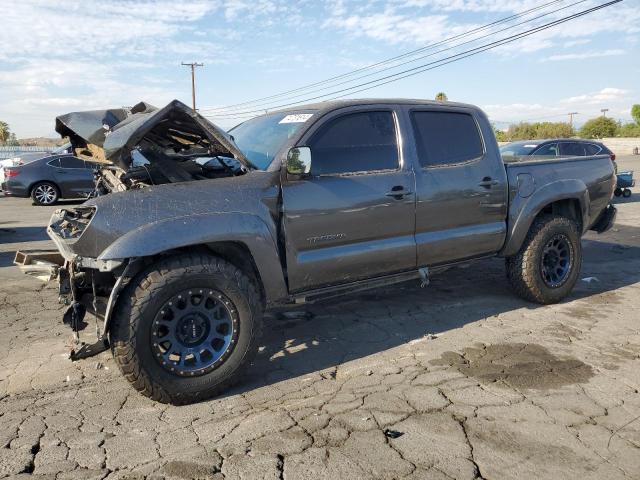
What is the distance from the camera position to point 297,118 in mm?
4473

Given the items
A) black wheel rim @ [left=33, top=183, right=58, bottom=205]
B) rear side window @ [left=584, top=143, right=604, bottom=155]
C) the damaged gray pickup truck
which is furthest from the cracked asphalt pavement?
black wheel rim @ [left=33, top=183, right=58, bottom=205]

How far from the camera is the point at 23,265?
13.5ft

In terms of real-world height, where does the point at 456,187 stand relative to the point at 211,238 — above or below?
above

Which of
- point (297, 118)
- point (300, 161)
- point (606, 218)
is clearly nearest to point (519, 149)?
point (606, 218)

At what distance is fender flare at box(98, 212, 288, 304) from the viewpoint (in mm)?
3400

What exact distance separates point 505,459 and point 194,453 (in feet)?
5.63

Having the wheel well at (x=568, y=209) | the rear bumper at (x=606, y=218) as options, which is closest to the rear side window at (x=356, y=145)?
the wheel well at (x=568, y=209)

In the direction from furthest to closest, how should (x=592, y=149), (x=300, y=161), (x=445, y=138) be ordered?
1. (x=592, y=149)
2. (x=445, y=138)
3. (x=300, y=161)

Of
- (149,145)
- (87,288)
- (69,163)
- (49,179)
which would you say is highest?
(149,145)

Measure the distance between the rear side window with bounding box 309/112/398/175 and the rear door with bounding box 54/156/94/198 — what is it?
13.3m

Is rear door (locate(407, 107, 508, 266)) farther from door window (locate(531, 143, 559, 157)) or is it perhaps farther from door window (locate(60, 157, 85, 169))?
door window (locate(60, 157, 85, 169))

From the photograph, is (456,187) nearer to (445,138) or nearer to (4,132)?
(445,138)

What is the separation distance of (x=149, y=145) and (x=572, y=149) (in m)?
11.3

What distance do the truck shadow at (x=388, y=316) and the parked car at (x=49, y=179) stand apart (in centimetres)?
1201
